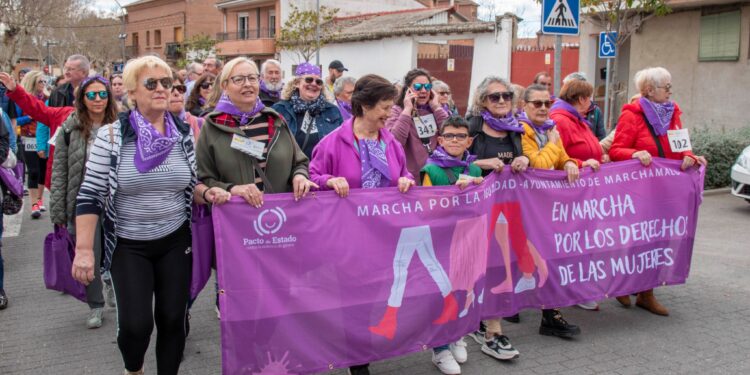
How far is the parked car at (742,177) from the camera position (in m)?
10.4

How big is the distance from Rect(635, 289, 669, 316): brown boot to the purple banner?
0.20m

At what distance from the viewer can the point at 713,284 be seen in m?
6.79

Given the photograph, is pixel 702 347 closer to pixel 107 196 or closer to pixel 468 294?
pixel 468 294

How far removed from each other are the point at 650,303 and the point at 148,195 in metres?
4.25

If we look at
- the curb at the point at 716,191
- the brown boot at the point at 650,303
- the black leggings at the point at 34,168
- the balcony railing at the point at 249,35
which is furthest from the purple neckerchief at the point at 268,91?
the balcony railing at the point at 249,35

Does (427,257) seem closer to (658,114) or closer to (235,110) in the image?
(235,110)

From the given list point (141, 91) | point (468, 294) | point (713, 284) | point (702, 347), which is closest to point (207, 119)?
point (141, 91)

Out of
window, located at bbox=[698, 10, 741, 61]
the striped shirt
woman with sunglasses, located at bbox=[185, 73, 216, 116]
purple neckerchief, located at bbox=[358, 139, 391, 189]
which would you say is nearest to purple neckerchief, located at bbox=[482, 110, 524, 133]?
purple neckerchief, located at bbox=[358, 139, 391, 189]

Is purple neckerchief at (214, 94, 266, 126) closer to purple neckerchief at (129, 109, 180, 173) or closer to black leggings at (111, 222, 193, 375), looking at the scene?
purple neckerchief at (129, 109, 180, 173)

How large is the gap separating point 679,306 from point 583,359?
168 cm

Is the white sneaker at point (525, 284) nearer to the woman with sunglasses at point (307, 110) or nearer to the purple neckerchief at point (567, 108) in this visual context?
the purple neckerchief at point (567, 108)

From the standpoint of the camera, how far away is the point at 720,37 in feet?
57.1

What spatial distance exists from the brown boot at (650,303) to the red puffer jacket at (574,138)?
125 centimetres

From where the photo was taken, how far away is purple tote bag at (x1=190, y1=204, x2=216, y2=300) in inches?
160
